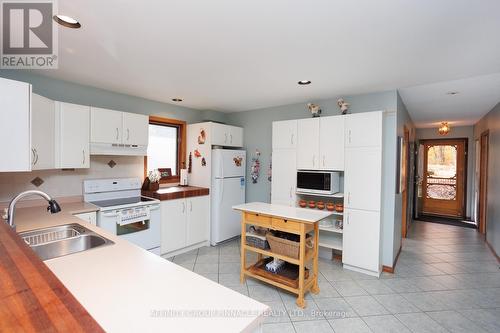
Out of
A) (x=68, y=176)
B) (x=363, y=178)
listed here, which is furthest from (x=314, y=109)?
(x=68, y=176)

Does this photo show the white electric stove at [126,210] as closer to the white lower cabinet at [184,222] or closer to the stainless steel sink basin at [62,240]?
the white lower cabinet at [184,222]

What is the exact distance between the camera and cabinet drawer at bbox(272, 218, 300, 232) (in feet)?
8.11

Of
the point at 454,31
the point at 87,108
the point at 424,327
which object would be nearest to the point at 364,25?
the point at 454,31

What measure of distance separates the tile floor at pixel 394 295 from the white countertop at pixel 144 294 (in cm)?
142

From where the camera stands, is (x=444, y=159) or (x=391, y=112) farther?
(x=444, y=159)

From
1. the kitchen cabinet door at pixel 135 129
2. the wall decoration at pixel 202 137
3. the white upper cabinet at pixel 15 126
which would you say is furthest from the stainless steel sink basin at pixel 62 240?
the wall decoration at pixel 202 137

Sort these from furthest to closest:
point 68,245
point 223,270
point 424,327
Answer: point 223,270, point 424,327, point 68,245

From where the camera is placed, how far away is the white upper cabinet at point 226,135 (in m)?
4.16

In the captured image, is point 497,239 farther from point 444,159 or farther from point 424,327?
point 444,159

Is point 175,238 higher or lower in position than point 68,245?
lower

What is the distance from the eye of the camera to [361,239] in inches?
125

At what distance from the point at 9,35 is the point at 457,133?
27.9 ft

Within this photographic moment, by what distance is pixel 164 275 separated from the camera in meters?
1.17

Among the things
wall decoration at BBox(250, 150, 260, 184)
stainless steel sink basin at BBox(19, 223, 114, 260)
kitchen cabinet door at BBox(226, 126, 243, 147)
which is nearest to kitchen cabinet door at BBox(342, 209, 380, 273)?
wall decoration at BBox(250, 150, 260, 184)
